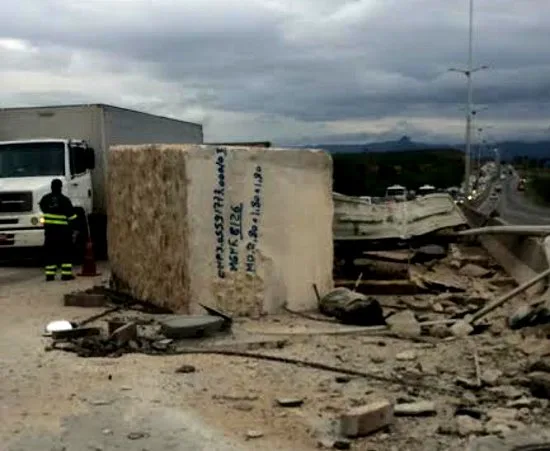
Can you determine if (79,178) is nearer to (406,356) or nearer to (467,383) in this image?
(406,356)

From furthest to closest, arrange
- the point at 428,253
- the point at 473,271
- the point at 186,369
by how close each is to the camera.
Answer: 1. the point at 428,253
2. the point at 473,271
3. the point at 186,369

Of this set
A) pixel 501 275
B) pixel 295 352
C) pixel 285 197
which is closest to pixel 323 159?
pixel 285 197

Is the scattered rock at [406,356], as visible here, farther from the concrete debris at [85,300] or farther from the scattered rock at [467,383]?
the concrete debris at [85,300]

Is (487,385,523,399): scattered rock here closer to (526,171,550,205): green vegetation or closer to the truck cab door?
the truck cab door

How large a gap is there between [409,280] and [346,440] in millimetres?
7835

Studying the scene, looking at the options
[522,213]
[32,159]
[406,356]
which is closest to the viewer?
[406,356]

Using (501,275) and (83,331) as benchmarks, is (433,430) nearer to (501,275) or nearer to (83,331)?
(83,331)

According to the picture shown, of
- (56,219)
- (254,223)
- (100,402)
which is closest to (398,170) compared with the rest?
(56,219)

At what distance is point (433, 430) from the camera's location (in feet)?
22.7

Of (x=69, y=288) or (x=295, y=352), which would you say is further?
(x=69, y=288)

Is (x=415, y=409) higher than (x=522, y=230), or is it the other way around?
(x=522, y=230)

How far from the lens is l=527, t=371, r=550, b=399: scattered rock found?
7707mm

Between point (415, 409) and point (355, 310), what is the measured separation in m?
4.02

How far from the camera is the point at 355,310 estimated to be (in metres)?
11.3
